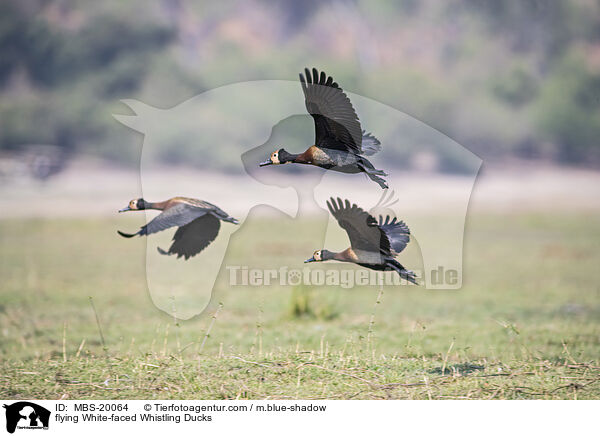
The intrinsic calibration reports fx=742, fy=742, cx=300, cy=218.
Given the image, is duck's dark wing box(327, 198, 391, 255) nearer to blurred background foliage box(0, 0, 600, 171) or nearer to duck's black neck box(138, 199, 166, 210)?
duck's black neck box(138, 199, 166, 210)

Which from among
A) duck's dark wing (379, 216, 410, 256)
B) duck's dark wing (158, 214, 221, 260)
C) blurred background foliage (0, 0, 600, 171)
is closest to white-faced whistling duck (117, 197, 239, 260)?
duck's dark wing (158, 214, 221, 260)

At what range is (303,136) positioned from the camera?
1462 centimetres

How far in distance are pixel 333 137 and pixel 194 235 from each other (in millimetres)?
1329

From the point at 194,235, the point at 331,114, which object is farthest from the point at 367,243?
the point at 194,235

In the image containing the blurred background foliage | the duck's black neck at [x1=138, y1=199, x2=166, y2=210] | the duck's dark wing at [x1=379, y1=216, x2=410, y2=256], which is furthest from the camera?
the blurred background foliage

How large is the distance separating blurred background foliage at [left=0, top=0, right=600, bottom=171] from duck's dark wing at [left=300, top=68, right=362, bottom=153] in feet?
71.5

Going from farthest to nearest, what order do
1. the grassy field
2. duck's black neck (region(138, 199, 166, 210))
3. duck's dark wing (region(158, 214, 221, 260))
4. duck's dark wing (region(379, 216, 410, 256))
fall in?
duck's dark wing (region(158, 214, 221, 260)) < the grassy field < duck's black neck (region(138, 199, 166, 210)) < duck's dark wing (region(379, 216, 410, 256))

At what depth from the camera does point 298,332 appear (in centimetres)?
808

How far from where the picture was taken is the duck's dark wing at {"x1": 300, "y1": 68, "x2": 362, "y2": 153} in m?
4.86

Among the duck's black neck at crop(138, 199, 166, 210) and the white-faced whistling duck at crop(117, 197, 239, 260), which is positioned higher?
the duck's black neck at crop(138, 199, 166, 210)

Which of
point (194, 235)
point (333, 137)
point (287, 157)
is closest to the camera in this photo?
point (333, 137)

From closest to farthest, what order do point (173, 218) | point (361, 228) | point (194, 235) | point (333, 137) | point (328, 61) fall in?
1. point (361, 228)
2. point (173, 218)
3. point (333, 137)
4. point (194, 235)
5. point (328, 61)

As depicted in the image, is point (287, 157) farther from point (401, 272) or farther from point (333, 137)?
point (401, 272)

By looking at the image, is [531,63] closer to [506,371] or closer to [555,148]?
[555,148]
